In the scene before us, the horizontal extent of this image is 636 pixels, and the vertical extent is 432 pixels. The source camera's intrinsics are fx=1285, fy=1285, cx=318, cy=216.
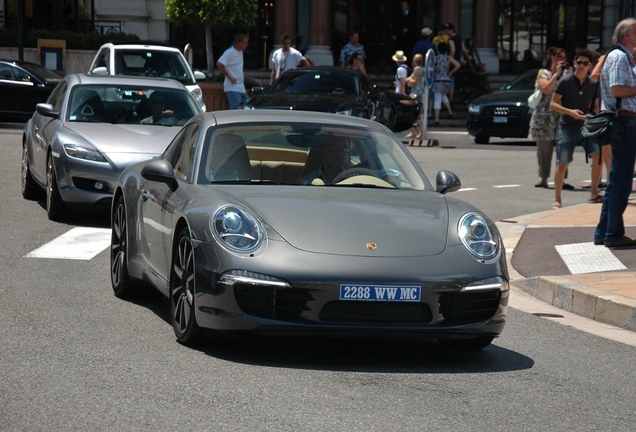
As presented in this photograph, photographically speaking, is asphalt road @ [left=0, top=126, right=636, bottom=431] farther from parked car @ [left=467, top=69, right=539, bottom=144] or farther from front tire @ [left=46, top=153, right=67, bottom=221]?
parked car @ [left=467, top=69, right=539, bottom=144]

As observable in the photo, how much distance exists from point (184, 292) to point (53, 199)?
585 centimetres

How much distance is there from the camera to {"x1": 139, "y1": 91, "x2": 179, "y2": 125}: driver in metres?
13.6

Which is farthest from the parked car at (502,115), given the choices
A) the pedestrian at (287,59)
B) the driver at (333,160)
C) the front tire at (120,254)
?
the driver at (333,160)

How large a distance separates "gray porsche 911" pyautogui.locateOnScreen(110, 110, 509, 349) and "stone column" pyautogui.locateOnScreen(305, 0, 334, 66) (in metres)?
28.8

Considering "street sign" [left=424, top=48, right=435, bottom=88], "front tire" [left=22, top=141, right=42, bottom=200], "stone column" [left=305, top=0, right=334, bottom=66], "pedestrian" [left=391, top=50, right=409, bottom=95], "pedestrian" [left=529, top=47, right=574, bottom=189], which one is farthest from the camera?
"stone column" [left=305, top=0, right=334, bottom=66]

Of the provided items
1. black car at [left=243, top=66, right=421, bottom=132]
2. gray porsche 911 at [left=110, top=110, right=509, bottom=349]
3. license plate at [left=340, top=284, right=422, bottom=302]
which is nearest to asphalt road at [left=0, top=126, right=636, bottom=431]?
gray porsche 911 at [left=110, top=110, right=509, bottom=349]

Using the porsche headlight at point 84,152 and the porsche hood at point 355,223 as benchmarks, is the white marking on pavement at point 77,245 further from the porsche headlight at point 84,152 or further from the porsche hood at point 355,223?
the porsche hood at point 355,223

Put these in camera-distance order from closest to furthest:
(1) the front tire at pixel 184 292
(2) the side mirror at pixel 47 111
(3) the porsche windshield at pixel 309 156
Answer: (1) the front tire at pixel 184 292 → (3) the porsche windshield at pixel 309 156 → (2) the side mirror at pixel 47 111

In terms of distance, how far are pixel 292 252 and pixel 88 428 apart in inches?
68.7

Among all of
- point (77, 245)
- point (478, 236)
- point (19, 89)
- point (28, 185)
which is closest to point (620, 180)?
point (478, 236)

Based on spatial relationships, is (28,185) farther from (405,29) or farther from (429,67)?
(405,29)

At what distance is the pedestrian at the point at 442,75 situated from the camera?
98.4 ft

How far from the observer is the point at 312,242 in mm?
6680

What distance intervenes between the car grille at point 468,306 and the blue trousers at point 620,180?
4196mm
